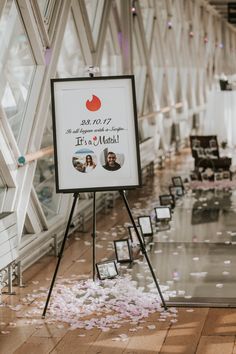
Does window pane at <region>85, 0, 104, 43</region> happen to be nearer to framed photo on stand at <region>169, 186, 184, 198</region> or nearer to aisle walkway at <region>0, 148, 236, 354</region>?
framed photo on stand at <region>169, 186, 184, 198</region>

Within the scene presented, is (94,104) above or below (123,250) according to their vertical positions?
above

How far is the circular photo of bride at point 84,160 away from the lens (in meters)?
5.71

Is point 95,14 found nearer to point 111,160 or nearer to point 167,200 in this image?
point 167,200

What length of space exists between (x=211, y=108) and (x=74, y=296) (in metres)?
7.96

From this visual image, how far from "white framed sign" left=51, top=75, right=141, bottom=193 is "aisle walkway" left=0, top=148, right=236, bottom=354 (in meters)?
0.95

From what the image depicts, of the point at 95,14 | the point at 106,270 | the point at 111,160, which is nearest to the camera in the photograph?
the point at 111,160

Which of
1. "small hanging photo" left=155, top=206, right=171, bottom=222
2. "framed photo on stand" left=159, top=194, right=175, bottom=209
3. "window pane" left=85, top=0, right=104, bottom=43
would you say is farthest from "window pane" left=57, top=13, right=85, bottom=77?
"small hanging photo" left=155, top=206, right=171, bottom=222

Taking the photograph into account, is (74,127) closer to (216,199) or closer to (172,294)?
(172,294)

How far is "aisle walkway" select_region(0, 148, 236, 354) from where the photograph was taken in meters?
4.96

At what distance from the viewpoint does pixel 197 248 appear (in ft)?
24.2

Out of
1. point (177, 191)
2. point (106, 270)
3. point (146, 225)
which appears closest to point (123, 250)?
point (106, 270)

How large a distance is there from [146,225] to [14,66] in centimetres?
211

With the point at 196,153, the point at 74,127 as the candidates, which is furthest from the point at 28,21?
the point at 196,153

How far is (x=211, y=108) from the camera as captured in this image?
13398mm
